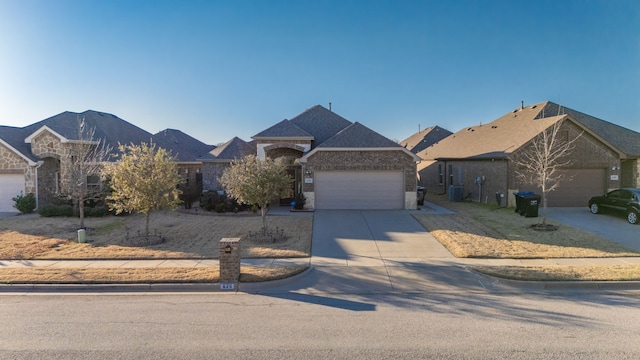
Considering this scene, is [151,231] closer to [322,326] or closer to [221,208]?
[221,208]

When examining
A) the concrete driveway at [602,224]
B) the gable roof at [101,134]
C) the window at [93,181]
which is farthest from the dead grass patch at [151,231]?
the concrete driveway at [602,224]

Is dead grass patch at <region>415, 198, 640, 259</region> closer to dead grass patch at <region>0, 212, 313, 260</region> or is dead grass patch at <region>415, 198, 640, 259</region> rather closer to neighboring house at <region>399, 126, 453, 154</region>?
dead grass patch at <region>0, 212, 313, 260</region>

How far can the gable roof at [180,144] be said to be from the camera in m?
24.8

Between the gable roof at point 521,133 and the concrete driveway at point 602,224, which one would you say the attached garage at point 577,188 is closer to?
the concrete driveway at point 602,224

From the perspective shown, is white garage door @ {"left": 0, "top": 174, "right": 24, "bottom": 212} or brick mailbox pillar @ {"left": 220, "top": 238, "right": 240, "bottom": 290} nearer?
brick mailbox pillar @ {"left": 220, "top": 238, "right": 240, "bottom": 290}

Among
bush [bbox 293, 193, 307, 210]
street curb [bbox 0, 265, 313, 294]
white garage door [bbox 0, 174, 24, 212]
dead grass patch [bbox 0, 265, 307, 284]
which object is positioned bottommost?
street curb [bbox 0, 265, 313, 294]

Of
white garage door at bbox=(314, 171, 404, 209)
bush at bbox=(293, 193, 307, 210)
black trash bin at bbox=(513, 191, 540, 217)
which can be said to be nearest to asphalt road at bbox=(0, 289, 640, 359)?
black trash bin at bbox=(513, 191, 540, 217)

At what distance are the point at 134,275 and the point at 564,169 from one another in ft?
70.2

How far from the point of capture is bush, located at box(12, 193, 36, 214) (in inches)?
715

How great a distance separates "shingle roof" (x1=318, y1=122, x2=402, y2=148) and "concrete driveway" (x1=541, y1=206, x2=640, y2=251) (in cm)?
862

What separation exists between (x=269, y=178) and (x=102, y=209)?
36.2ft

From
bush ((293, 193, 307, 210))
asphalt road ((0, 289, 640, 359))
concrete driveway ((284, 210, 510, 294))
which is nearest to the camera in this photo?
asphalt road ((0, 289, 640, 359))

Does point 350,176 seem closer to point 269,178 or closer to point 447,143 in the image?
point 269,178

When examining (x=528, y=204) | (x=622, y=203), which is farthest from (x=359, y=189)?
(x=622, y=203)
